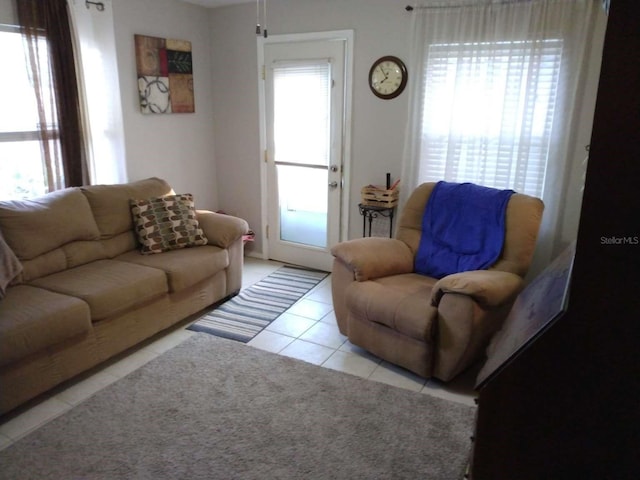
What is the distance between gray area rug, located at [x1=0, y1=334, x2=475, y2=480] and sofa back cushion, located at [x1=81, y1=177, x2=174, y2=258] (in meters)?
1.04

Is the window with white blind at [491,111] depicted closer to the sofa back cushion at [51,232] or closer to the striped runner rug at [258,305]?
A: the striped runner rug at [258,305]

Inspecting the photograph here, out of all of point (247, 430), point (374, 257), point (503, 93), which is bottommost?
point (247, 430)

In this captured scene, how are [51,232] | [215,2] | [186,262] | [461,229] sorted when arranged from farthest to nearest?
[215,2] → [186,262] → [461,229] → [51,232]

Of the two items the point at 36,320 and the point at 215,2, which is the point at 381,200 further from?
the point at 36,320

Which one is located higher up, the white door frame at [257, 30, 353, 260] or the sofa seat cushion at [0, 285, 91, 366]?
the white door frame at [257, 30, 353, 260]

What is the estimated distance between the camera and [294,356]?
9.62 ft

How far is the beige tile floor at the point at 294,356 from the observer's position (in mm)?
2361

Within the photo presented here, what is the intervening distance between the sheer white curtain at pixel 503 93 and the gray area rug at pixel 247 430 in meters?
1.75

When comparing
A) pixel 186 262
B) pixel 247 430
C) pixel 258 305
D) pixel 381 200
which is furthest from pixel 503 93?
pixel 247 430

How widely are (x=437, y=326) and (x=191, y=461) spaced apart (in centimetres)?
142

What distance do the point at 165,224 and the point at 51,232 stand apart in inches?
30.5

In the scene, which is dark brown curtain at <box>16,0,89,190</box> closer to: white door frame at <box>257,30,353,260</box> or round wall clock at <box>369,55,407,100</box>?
white door frame at <box>257,30,353,260</box>

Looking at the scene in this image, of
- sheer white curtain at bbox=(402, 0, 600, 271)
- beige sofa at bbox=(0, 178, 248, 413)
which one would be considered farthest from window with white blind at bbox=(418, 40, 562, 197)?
beige sofa at bbox=(0, 178, 248, 413)

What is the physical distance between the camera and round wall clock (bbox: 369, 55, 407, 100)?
3.65 m
